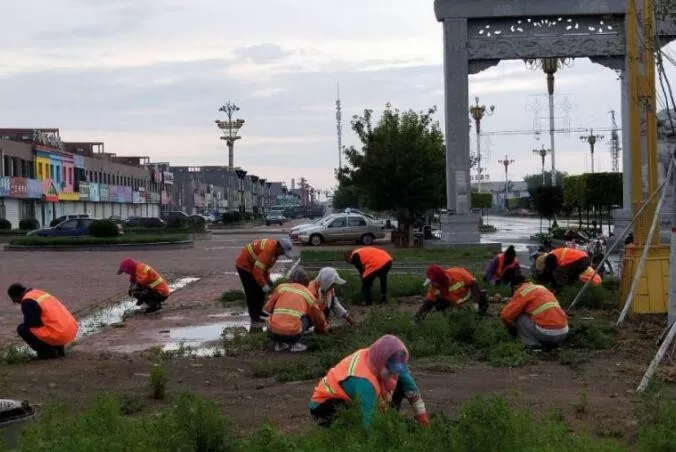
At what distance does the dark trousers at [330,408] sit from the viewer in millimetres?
6395

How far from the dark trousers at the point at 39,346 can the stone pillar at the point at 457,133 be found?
18.8 metres

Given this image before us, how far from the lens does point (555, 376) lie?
959 cm

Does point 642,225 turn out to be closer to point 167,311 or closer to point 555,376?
point 555,376

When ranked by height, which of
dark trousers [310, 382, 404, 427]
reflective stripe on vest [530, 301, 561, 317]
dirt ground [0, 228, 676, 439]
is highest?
reflective stripe on vest [530, 301, 561, 317]

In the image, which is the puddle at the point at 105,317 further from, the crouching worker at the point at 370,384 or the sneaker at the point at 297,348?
the crouching worker at the point at 370,384

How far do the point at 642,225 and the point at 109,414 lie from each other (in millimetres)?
10491

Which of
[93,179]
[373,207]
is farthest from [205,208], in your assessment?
[373,207]

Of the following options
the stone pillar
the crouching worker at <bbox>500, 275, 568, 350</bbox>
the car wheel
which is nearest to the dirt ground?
the crouching worker at <bbox>500, 275, 568, 350</bbox>

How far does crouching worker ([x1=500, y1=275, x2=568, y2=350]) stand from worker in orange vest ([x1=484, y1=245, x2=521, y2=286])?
7.14ft

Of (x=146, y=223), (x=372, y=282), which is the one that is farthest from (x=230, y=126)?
(x=372, y=282)

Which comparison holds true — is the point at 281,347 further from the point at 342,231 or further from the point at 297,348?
the point at 342,231

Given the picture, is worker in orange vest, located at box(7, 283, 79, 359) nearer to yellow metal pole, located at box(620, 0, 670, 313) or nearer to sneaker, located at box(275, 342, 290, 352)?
sneaker, located at box(275, 342, 290, 352)

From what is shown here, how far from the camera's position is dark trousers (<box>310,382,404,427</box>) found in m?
6.39

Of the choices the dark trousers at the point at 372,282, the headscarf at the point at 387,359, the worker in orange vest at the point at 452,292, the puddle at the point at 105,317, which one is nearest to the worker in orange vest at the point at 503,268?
the worker in orange vest at the point at 452,292
